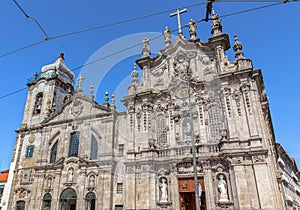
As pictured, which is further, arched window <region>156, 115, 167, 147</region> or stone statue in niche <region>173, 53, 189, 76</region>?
stone statue in niche <region>173, 53, 189, 76</region>

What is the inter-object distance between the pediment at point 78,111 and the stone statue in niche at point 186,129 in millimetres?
7503

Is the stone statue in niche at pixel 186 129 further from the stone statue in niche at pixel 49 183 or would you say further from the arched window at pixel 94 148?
the stone statue in niche at pixel 49 183

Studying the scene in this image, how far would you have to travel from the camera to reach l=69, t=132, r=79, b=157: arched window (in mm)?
22903

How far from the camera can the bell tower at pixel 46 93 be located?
1091 inches

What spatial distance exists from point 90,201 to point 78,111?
893 centimetres

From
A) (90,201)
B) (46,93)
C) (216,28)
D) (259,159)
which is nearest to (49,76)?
(46,93)

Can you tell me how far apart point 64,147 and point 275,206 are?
18284 mm

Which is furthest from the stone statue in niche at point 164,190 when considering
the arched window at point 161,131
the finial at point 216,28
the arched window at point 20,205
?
the arched window at point 20,205

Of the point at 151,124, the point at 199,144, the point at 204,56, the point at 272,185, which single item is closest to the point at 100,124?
the point at 151,124

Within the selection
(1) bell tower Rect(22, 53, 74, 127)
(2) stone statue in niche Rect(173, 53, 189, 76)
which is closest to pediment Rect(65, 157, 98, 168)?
(1) bell tower Rect(22, 53, 74, 127)

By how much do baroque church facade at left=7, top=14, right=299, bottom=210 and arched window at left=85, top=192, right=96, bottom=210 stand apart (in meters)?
0.08

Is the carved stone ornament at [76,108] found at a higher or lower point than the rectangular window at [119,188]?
higher

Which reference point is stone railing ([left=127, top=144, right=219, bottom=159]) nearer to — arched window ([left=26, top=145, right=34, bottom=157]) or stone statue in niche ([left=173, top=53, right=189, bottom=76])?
stone statue in niche ([left=173, top=53, right=189, bottom=76])

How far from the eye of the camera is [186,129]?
19219mm
